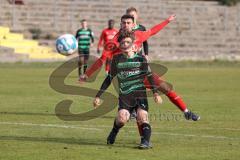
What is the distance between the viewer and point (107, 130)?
13938 mm

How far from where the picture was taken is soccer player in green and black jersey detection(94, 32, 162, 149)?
1182cm

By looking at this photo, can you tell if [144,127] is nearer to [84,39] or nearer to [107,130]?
[107,130]

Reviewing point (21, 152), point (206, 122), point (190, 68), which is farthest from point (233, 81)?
point (21, 152)

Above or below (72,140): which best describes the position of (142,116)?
above

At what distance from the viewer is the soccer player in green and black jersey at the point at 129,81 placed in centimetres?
1182

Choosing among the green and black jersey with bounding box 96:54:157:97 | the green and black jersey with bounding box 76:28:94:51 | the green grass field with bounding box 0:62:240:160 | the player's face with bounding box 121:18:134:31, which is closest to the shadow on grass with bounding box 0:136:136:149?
the green grass field with bounding box 0:62:240:160

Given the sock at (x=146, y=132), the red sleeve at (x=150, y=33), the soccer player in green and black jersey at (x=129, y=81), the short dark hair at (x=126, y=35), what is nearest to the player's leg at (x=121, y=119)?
the soccer player in green and black jersey at (x=129, y=81)

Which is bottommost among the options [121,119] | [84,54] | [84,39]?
[84,54]

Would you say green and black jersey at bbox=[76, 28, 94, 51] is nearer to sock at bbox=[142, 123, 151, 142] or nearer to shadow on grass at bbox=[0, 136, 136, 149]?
shadow on grass at bbox=[0, 136, 136, 149]

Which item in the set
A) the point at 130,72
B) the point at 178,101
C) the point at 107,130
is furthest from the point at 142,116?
the point at 107,130

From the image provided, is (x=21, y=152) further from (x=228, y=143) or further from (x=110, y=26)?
(x=110, y=26)

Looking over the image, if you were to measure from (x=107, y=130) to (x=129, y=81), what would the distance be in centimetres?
220

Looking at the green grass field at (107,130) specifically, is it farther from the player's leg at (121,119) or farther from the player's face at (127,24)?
the player's face at (127,24)

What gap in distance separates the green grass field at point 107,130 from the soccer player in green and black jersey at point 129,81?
0.48 m
